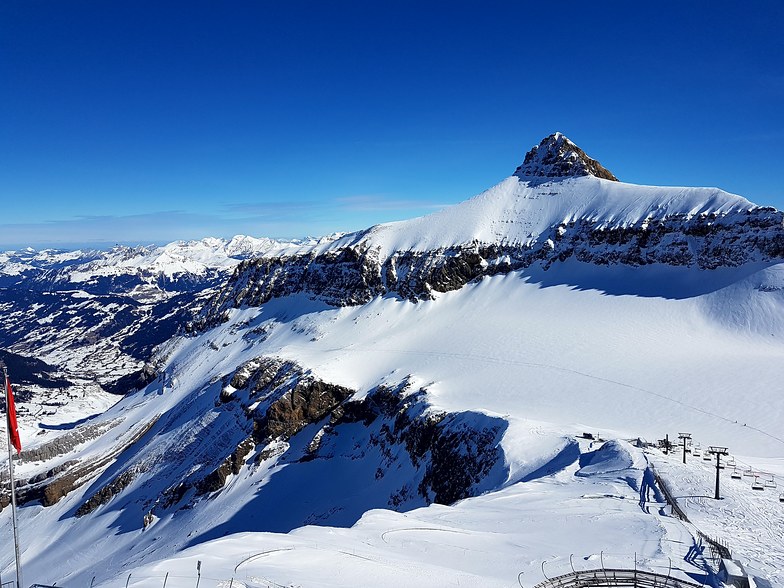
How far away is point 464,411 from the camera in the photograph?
44000mm

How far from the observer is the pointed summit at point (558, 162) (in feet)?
328

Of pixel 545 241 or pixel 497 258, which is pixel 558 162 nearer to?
pixel 545 241

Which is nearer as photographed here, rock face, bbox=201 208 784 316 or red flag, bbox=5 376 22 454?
red flag, bbox=5 376 22 454

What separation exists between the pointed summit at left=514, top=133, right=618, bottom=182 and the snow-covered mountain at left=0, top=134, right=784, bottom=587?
0.69 meters

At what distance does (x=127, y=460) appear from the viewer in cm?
7088

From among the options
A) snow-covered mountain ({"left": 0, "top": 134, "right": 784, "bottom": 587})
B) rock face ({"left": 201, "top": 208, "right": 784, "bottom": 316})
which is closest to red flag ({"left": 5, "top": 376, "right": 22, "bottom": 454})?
snow-covered mountain ({"left": 0, "top": 134, "right": 784, "bottom": 587})

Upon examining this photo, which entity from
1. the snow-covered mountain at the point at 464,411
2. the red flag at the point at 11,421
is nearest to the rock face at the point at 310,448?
the snow-covered mountain at the point at 464,411

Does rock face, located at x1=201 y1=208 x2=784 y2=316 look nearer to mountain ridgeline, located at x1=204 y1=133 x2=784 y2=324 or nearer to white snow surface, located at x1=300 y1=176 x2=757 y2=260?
mountain ridgeline, located at x1=204 y1=133 x2=784 y2=324

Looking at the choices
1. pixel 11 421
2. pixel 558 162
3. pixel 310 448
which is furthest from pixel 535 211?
pixel 11 421

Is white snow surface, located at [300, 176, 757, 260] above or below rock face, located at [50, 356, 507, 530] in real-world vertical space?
above

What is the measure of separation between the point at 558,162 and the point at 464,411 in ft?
256

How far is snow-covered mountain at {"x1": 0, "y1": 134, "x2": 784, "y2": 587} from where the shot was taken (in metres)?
18.4

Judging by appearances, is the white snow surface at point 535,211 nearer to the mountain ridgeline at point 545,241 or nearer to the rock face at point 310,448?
the mountain ridgeline at point 545,241

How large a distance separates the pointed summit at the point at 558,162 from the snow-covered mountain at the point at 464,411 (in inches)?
27.3
